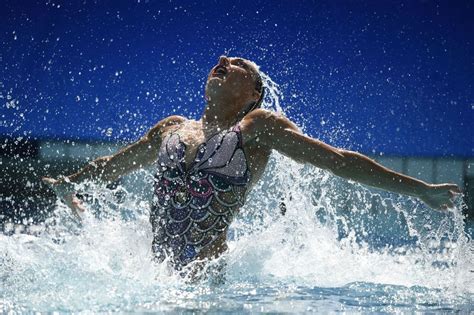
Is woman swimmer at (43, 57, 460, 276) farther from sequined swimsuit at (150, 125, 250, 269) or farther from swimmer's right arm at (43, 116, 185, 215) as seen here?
swimmer's right arm at (43, 116, 185, 215)

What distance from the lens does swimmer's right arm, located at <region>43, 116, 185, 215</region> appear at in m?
3.04

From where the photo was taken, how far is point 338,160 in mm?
2496

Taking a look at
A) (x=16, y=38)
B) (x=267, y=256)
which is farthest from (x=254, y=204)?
(x=16, y=38)

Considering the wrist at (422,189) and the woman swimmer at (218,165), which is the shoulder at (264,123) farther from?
the wrist at (422,189)

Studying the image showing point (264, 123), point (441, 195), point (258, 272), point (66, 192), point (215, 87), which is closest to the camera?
point (441, 195)

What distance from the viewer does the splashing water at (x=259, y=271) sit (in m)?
2.10

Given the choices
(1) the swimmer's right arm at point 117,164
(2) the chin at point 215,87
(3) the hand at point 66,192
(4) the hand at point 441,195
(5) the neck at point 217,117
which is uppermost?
(2) the chin at point 215,87

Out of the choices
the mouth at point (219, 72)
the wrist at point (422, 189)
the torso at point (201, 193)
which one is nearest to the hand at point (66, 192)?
the torso at point (201, 193)

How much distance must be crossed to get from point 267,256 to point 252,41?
8.90 ft

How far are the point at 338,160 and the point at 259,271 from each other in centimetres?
76

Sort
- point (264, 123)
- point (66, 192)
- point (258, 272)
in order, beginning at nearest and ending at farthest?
point (264, 123) → point (258, 272) → point (66, 192)

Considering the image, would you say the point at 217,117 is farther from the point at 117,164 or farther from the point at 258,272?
the point at 258,272

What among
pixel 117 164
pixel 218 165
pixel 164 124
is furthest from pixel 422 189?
pixel 117 164

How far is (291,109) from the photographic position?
18.2ft
